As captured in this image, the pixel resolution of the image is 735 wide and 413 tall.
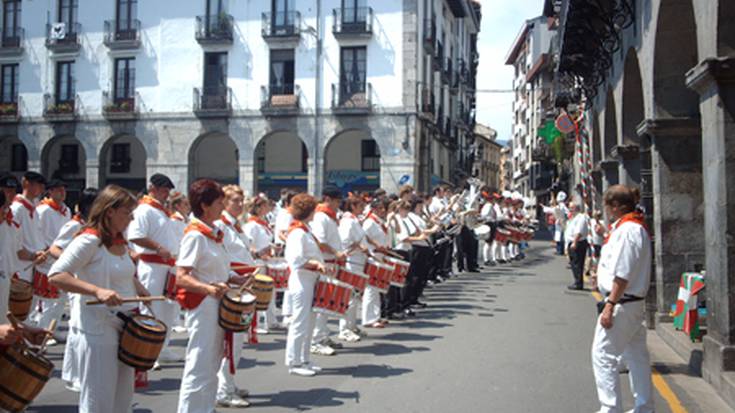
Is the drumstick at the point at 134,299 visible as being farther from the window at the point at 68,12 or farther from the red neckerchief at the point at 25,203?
the window at the point at 68,12

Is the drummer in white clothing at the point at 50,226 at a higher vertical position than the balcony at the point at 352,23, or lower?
lower

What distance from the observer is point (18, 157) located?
3822 centimetres

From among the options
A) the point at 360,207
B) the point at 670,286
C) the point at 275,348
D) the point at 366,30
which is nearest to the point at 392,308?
the point at 360,207

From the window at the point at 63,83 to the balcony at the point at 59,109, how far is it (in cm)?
17

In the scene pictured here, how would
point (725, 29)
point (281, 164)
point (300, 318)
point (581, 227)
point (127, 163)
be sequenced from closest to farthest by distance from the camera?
point (725, 29) → point (300, 318) → point (581, 227) → point (281, 164) → point (127, 163)

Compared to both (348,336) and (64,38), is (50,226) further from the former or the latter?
(64,38)

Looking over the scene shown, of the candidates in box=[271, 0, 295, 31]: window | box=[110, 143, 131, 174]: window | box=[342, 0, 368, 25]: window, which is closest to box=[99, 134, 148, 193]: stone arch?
box=[110, 143, 131, 174]: window

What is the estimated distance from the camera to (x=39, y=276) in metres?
8.98

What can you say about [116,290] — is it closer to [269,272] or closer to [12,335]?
[12,335]

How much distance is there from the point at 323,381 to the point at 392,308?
481 centimetres

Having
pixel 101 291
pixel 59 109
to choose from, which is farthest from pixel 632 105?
pixel 59 109

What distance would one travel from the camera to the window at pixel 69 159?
38188 millimetres

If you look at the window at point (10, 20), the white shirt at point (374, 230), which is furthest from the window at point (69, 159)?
the white shirt at point (374, 230)

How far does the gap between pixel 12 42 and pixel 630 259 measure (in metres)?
37.0
